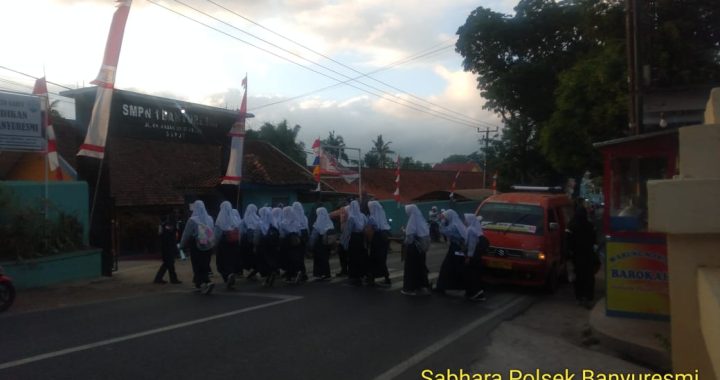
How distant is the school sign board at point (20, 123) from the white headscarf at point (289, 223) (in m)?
5.76

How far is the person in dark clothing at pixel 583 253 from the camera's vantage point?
36.2 ft

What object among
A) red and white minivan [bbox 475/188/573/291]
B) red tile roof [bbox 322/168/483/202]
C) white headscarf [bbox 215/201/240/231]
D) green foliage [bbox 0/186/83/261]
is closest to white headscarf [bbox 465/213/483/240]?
red and white minivan [bbox 475/188/573/291]

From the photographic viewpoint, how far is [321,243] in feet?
45.5

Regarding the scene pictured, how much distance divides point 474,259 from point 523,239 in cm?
161

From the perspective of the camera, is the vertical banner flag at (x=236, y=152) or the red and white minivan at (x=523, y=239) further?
the vertical banner flag at (x=236, y=152)

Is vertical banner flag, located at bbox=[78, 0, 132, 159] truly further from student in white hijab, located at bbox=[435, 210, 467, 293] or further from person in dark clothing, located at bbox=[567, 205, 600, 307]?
person in dark clothing, located at bbox=[567, 205, 600, 307]

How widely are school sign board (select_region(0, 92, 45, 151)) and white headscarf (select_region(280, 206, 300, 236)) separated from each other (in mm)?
5756

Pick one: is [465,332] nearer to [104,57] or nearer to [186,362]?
[186,362]

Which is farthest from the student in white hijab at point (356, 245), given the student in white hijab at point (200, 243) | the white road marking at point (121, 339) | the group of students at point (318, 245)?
the student in white hijab at point (200, 243)

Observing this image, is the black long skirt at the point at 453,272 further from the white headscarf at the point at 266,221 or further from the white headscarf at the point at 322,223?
the white headscarf at the point at 266,221

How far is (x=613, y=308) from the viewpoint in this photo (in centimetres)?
873

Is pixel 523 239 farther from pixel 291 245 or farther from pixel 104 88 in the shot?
pixel 104 88

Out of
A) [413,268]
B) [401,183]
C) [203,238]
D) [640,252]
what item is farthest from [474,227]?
[401,183]

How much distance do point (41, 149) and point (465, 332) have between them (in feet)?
34.8
